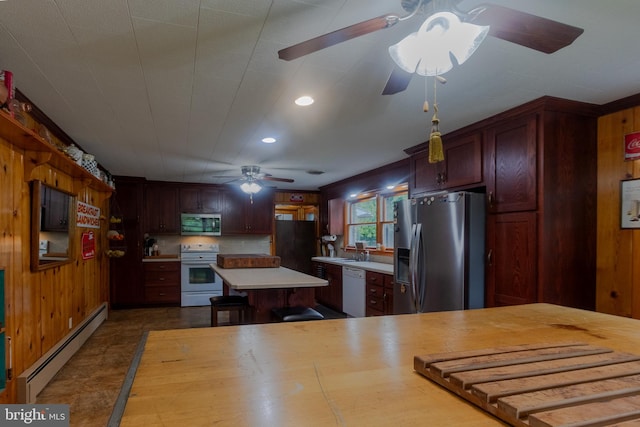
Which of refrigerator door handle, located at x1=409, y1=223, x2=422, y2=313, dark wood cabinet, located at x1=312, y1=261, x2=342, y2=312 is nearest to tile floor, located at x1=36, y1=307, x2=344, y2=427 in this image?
dark wood cabinet, located at x1=312, y1=261, x2=342, y2=312

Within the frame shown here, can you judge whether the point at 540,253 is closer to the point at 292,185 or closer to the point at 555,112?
the point at 555,112

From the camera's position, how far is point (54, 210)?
3.03 meters

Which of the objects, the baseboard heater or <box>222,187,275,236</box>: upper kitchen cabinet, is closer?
the baseboard heater

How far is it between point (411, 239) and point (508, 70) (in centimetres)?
184

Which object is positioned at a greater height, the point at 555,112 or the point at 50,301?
the point at 555,112

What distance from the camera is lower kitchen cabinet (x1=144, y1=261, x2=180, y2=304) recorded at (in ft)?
19.7

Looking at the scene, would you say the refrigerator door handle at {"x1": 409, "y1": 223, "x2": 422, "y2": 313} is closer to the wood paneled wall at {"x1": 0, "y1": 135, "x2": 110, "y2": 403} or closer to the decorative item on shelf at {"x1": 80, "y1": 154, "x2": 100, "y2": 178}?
the wood paneled wall at {"x1": 0, "y1": 135, "x2": 110, "y2": 403}

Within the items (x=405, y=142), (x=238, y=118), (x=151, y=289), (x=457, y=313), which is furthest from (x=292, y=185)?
(x=457, y=313)

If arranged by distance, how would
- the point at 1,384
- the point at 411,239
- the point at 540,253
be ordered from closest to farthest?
the point at 1,384 → the point at 540,253 → the point at 411,239

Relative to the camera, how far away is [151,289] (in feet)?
19.7

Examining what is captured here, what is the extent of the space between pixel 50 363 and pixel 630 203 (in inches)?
178

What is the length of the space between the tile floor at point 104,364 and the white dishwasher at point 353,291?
360 millimetres

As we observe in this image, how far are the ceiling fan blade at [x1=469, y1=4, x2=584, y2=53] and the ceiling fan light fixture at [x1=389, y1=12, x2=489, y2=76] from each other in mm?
41

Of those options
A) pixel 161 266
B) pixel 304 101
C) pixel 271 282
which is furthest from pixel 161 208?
pixel 304 101
